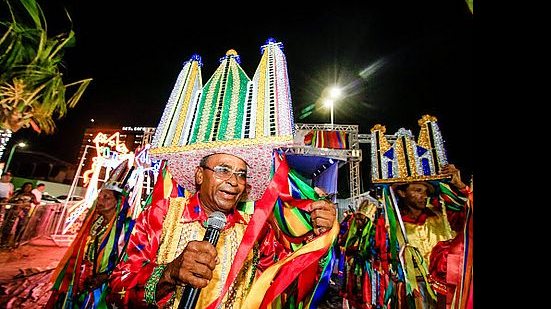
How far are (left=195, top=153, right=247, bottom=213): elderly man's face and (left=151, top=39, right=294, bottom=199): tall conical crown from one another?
68mm

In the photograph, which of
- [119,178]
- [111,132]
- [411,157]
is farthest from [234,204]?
[111,132]

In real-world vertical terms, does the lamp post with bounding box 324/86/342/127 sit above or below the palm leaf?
above

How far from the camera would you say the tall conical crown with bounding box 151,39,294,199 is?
196 centimetres

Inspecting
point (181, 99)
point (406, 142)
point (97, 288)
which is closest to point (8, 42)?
point (181, 99)

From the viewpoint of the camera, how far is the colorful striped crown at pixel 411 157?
3.87 metres

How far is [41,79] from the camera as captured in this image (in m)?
3.45

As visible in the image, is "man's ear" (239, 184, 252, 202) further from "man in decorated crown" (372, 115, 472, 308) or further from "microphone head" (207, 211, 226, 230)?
"man in decorated crown" (372, 115, 472, 308)

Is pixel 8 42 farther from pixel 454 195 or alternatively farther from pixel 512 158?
pixel 454 195

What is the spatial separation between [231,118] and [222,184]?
1.66ft

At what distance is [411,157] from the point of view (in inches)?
156

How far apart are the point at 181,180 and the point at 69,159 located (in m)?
30.5

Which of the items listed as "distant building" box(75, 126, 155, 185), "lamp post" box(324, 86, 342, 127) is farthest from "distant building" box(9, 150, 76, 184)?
"lamp post" box(324, 86, 342, 127)

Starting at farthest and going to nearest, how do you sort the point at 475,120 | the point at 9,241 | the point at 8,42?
the point at 9,241 < the point at 8,42 < the point at 475,120

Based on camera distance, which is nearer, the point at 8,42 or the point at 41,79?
the point at 8,42
